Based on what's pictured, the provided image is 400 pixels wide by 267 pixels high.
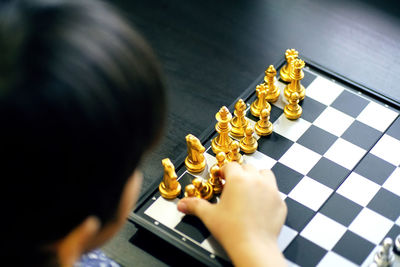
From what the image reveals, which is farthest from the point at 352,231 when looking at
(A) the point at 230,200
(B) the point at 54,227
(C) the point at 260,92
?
(B) the point at 54,227

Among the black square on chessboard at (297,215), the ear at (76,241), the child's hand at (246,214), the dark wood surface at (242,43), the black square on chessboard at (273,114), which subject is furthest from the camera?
the dark wood surface at (242,43)

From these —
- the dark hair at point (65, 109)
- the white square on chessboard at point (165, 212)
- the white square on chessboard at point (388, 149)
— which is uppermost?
the dark hair at point (65, 109)

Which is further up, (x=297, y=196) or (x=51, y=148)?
(x=51, y=148)

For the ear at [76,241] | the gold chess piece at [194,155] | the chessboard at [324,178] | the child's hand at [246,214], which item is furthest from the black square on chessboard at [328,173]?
the ear at [76,241]

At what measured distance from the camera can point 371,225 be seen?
1.12 m

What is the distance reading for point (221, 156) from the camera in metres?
1.17

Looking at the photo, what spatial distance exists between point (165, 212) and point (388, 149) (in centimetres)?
49

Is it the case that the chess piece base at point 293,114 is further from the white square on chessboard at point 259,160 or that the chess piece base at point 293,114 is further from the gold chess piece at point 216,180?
the gold chess piece at point 216,180

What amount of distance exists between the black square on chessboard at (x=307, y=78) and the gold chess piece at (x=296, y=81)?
3cm

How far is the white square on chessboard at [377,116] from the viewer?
1.30m

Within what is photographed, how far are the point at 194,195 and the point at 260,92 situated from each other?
0.96 feet

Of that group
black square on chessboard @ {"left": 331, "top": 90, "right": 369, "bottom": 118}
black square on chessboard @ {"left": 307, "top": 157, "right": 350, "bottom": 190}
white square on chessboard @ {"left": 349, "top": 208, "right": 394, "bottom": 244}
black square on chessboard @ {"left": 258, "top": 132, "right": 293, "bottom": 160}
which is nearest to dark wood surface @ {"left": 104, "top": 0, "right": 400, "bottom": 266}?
black square on chessboard @ {"left": 331, "top": 90, "right": 369, "bottom": 118}

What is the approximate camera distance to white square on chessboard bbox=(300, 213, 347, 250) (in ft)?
3.57

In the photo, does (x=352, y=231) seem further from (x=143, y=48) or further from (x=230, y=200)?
(x=143, y=48)
